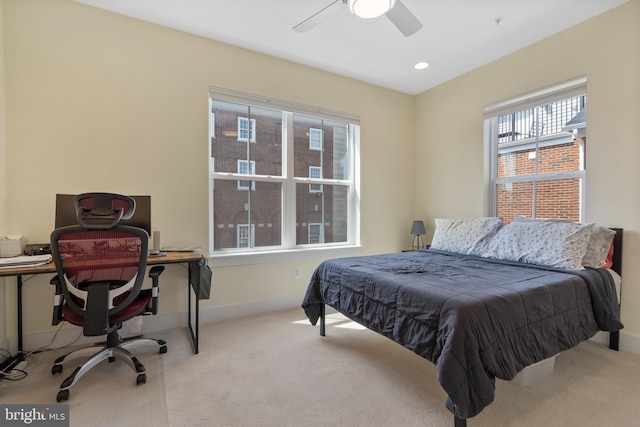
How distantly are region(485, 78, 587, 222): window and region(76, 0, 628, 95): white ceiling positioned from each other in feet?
1.98

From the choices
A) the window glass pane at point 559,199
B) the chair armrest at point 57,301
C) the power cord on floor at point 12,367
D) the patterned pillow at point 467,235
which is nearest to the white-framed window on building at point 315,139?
the patterned pillow at point 467,235

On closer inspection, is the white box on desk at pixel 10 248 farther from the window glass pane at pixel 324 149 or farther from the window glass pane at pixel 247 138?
the window glass pane at pixel 324 149

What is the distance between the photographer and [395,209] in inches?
164

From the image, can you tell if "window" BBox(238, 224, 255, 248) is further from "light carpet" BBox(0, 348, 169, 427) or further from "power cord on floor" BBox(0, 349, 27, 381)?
"power cord on floor" BBox(0, 349, 27, 381)

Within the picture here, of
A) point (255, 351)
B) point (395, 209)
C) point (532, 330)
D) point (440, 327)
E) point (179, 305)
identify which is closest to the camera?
point (440, 327)

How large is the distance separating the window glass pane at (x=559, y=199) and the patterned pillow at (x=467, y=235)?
0.48 m

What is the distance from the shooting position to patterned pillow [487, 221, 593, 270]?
225 centimetres

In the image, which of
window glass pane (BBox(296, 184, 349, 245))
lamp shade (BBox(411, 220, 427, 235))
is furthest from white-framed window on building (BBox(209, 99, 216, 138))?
lamp shade (BBox(411, 220, 427, 235))

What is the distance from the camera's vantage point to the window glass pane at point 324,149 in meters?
3.51

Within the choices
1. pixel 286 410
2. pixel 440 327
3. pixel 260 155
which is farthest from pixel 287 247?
pixel 440 327

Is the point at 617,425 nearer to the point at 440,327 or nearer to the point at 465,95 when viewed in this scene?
the point at 440,327

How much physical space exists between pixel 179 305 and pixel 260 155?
175 centimetres

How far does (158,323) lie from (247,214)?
4.37ft

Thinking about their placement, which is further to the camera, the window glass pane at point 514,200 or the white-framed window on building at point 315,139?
the white-framed window on building at point 315,139
